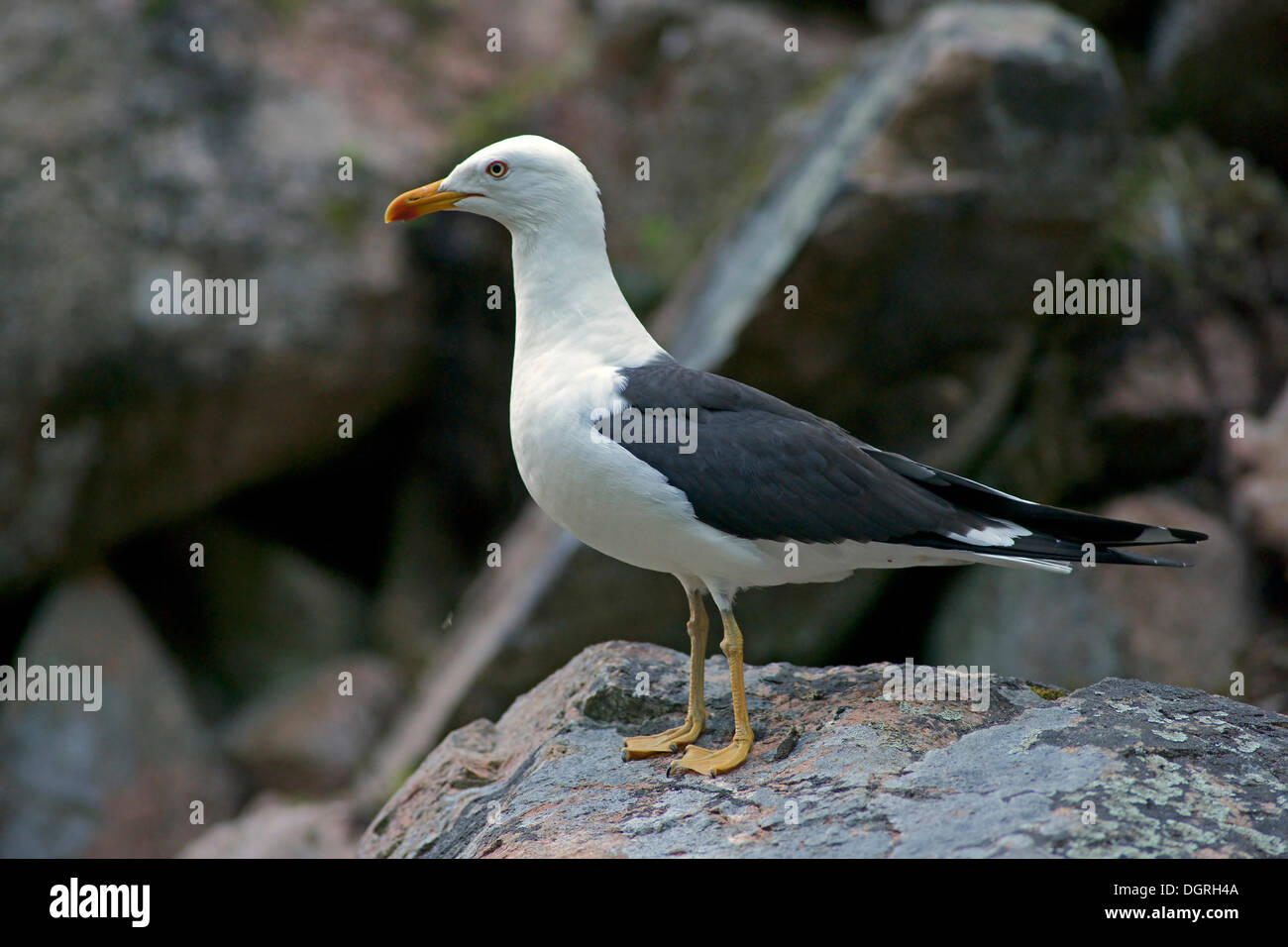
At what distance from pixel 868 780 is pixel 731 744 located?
0.63m

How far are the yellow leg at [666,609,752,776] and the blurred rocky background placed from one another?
10.8 ft

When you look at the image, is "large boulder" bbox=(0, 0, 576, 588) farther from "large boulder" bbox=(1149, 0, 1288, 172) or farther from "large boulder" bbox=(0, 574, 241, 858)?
"large boulder" bbox=(1149, 0, 1288, 172)

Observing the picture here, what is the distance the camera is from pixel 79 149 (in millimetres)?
9500

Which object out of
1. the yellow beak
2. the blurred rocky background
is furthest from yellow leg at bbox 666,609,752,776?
the blurred rocky background

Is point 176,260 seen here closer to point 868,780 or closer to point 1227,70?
point 868,780

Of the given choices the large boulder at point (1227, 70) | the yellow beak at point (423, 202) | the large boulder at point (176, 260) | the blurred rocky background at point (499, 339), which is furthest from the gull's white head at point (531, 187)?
the large boulder at point (1227, 70)

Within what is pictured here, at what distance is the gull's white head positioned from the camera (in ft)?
15.9

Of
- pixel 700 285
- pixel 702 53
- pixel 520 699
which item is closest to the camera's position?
pixel 520 699

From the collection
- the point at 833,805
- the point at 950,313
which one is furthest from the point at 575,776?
the point at 950,313

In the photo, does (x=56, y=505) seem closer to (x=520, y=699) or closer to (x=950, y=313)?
(x=520, y=699)

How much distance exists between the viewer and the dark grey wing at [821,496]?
4320 millimetres

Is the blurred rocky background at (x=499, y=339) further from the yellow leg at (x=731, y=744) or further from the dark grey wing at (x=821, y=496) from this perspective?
the yellow leg at (x=731, y=744)

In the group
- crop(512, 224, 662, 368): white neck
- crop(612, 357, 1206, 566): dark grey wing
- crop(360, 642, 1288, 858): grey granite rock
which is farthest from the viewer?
crop(512, 224, 662, 368): white neck

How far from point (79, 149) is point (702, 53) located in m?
4.88
